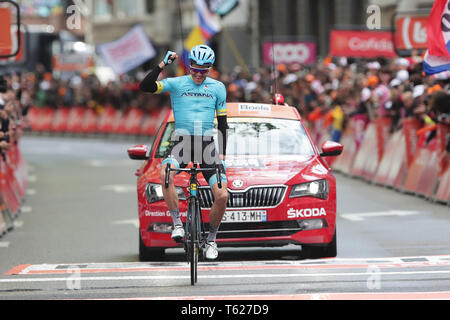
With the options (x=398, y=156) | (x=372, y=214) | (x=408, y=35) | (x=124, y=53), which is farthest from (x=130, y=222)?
(x=124, y=53)

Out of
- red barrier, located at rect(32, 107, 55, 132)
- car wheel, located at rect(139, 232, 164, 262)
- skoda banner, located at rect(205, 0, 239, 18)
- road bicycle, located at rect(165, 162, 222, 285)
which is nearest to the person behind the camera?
road bicycle, located at rect(165, 162, 222, 285)

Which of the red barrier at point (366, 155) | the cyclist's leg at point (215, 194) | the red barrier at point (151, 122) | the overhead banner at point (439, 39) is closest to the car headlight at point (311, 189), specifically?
the cyclist's leg at point (215, 194)

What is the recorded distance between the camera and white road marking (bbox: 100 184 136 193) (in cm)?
2276

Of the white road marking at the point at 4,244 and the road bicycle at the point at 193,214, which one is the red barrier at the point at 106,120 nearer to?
the white road marking at the point at 4,244

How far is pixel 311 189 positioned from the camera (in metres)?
12.1

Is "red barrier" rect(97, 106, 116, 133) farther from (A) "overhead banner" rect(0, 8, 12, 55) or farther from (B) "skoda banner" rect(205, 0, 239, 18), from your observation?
(A) "overhead banner" rect(0, 8, 12, 55)

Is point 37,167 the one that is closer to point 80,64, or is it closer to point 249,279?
point 249,279

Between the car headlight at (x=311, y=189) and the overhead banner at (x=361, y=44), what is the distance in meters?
16.1

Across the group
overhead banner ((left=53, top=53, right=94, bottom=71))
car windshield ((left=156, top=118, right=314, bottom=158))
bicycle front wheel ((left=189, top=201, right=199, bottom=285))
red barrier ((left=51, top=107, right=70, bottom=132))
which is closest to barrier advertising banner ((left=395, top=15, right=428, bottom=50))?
car windshield ((left=156, top=118, right=314, bottom=158))

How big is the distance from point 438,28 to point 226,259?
15.1 feet

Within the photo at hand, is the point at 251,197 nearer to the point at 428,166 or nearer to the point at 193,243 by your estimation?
the point at 193,243

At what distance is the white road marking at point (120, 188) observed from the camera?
22758mm

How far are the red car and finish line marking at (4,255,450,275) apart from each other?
0.24 meters
